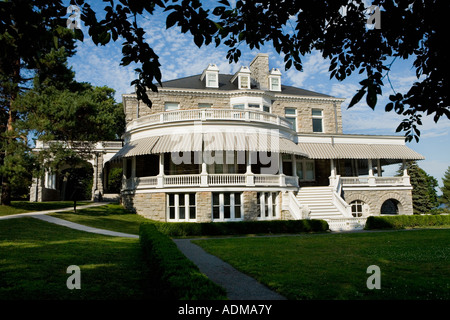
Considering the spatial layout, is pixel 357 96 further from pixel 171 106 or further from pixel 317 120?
pixel 317 120

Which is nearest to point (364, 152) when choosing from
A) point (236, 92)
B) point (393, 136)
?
point (393, 136)

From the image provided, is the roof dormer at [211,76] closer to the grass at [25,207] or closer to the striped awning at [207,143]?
the striped awning at [207,143]

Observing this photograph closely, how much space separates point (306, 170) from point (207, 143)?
39.3ft

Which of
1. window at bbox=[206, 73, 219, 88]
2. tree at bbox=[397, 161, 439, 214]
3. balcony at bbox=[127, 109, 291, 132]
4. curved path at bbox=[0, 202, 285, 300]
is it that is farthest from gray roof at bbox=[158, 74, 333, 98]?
curved path at bbox=[0, 202, 285, 300]

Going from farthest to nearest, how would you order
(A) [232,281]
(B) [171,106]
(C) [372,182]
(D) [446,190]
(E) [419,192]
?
1. (D) [446,190]
2. (E) [419,192]
3. (B) [171,106]
4. (C) [372,182]
5. (A) [232,281]

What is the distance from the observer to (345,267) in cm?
862

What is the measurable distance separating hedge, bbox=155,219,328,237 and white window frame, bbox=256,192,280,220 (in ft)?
14.0

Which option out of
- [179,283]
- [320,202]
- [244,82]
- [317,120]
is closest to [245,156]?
[320,202]

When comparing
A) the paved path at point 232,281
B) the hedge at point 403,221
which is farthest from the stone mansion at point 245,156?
the paved path at point 232,281

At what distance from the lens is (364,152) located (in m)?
30.4

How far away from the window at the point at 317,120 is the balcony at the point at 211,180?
10700mm

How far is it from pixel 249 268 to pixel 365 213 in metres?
23.8

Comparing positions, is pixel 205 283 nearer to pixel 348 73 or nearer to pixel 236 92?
pixel 348 73
